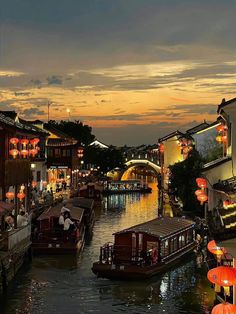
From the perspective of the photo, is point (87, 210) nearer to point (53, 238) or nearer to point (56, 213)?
point (56, 213)

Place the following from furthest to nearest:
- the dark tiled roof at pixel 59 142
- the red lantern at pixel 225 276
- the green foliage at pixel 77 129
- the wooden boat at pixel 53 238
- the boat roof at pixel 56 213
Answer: the green foliage at pixel 77 129
the dark tiled roof at pixel 59 142
the boat roof at pixel 56 213
the wooden boat at pixel 53 238
the red lantern at pixel 225 276

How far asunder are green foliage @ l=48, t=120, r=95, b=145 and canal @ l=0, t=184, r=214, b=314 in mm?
75405

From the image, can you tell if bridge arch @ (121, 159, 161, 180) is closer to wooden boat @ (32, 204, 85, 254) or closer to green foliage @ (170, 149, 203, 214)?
green foliage @ (170, 149, 203, 214)

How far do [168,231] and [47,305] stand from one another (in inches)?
361

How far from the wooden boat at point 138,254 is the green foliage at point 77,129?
78518 millimetres

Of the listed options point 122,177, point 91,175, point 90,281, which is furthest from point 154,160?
point 90,281

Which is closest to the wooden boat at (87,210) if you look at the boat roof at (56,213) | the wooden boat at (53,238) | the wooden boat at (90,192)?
the boat roof at (56,213)

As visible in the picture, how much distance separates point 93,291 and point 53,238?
31.2 feet

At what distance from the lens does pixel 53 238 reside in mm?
34875

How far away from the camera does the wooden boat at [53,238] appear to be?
34.1 meters

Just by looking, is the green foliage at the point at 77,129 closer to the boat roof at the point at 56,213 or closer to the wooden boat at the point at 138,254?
the boat roof at the point at 56,213

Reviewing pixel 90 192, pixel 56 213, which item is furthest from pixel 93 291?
pixel 90 192

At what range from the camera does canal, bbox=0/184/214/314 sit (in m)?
23.3

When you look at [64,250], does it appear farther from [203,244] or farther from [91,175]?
[91,175]
